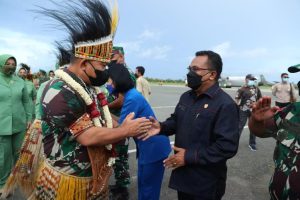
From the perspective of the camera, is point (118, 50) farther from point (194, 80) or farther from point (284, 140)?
point (284, 140)

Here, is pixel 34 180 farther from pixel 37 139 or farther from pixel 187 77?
pixel 187 77

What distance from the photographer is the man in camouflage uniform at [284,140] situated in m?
2.29

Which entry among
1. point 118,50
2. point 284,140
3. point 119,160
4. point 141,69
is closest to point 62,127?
point 284,140

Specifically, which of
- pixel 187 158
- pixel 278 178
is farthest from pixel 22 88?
pixel 278 178

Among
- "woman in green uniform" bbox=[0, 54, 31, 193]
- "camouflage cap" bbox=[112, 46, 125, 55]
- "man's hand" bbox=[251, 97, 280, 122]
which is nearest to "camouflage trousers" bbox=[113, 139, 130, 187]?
"camouflage cap" bbox=[112, 46, 125, 55]

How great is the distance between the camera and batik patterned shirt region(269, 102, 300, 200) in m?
2.28

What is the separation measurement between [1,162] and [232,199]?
3.51 m

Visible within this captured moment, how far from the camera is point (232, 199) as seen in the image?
16.1 feet

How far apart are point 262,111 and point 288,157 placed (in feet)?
1.33

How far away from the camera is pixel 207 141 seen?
2.86 metres

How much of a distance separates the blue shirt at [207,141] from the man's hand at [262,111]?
258mm

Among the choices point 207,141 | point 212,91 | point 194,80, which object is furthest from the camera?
point 194,80

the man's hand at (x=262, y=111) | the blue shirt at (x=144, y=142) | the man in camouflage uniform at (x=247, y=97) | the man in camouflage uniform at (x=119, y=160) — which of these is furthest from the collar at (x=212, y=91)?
the man in camouflage uniform at (x=247, y=97)

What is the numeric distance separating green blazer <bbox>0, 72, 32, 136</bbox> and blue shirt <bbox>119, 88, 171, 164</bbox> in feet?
7.23
